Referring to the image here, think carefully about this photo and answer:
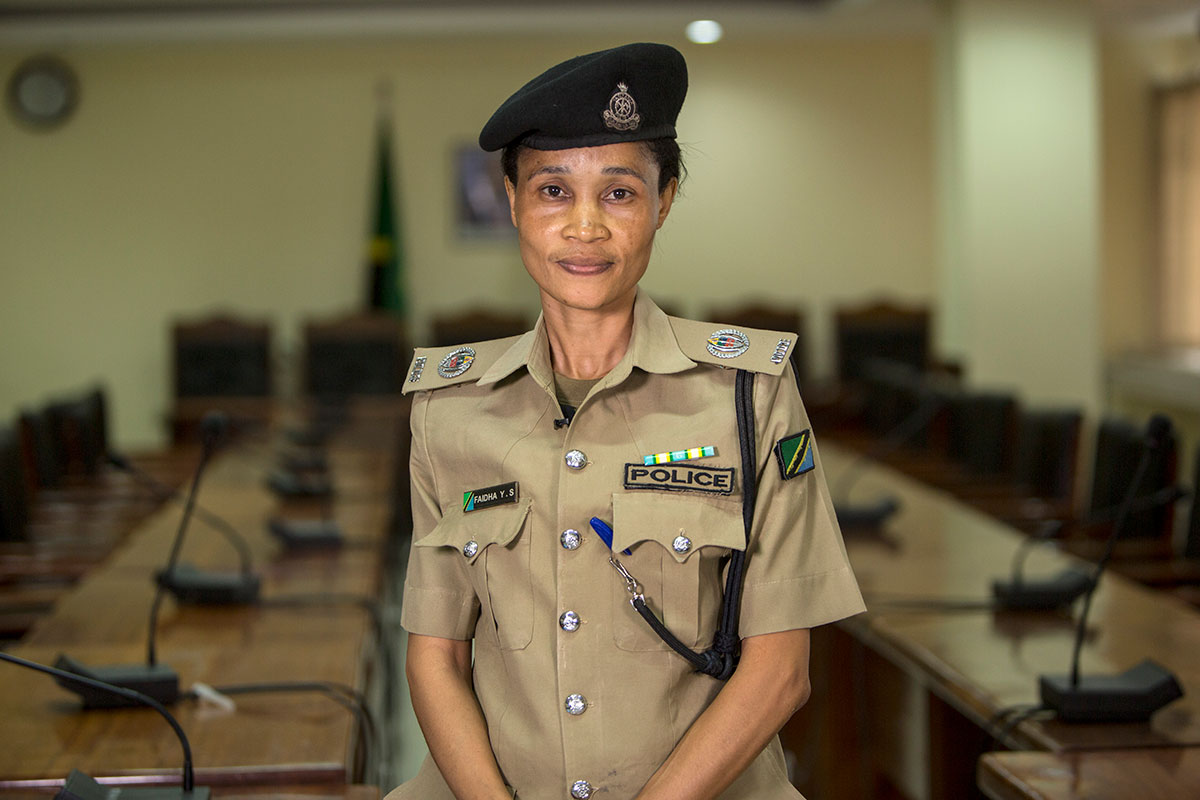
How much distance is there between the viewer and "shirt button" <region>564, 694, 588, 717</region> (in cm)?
140

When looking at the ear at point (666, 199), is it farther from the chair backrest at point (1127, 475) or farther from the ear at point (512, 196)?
the chair backrest at point (1127, 475)

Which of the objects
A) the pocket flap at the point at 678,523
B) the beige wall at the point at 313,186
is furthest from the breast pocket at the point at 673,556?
the beige wall at the point at 313,186

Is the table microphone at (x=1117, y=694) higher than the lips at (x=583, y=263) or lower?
lower

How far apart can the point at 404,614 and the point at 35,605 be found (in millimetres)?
2179

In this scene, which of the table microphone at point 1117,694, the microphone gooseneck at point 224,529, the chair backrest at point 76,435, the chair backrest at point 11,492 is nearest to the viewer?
the table microphone at point 1117,694

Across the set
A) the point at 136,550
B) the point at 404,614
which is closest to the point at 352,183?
the point at 136,550

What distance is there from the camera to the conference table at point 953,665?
77.7 inches

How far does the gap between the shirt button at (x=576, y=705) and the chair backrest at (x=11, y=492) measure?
3.09 m

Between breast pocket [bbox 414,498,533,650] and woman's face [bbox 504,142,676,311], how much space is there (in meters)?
0.25

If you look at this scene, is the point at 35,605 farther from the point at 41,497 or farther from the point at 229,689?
the point at 41,497

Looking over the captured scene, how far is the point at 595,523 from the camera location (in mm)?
1406

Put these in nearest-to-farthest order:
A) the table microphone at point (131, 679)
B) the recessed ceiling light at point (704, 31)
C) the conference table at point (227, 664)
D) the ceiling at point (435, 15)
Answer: the conference table at point (227, 664), the table microphone at point (131, 679), the ceiling at point (435, 15), the recessed ceiling light at point (704, 31)

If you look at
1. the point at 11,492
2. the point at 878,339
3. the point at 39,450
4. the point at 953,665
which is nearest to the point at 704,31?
the point at 878,339

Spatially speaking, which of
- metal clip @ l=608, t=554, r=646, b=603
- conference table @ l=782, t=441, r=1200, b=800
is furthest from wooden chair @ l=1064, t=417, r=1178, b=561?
metal clip @ l=608, t=554, r=646, b=603
